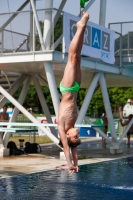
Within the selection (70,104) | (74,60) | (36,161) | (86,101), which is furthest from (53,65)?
(70,104)

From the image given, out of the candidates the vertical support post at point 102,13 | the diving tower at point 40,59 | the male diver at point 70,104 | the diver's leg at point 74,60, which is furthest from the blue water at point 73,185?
the vertical support post at point 102,13

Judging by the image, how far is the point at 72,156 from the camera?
7.61 m

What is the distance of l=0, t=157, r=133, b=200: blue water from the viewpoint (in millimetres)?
11977

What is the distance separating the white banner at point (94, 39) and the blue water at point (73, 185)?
16.4 feet

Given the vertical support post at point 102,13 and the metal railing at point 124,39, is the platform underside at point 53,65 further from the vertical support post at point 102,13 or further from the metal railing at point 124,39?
the vertical support post at point 102,13

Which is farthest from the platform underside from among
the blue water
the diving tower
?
the blue water

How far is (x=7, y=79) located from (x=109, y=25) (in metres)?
5.52

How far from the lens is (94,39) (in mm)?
20656

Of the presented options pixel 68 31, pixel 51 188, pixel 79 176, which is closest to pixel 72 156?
pixel 51 188

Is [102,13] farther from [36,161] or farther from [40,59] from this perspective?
[36,161]

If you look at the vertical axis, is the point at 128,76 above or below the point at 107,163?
above

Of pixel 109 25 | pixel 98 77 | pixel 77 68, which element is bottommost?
pixel 77 68

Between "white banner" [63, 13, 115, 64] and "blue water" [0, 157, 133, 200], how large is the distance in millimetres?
4999

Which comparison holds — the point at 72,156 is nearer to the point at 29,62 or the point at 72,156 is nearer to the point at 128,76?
the point at 29,62
